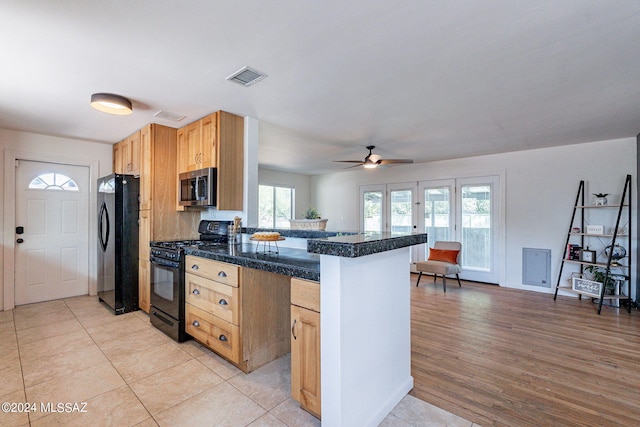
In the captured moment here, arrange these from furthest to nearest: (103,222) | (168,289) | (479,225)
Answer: (479,225)
(103,222)
(168,289)

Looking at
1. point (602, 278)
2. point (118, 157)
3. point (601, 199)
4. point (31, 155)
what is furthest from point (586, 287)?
point (31, 155)

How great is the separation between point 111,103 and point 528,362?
14.1 feet

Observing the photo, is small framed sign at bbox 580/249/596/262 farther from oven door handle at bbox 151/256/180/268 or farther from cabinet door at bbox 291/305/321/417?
oven door handle at bbox 151/256/180/268

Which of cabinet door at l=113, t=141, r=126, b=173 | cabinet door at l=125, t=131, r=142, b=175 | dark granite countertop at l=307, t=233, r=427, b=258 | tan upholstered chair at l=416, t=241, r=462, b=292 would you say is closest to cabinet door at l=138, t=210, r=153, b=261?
cabinet door at l=125, t=131, r=142, b=175

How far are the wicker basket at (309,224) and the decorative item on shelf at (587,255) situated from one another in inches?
163

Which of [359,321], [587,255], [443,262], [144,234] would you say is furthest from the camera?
[443,262]

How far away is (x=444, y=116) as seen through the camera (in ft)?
10.9

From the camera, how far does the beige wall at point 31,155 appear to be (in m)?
3.80

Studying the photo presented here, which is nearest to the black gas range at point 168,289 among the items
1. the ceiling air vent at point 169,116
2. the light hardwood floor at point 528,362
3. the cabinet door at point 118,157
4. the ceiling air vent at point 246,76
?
the ceiling air vent at point 169,116

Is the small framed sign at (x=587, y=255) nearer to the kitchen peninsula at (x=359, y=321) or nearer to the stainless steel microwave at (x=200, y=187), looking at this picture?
the kitchen peninsula at (x=359, y=321)

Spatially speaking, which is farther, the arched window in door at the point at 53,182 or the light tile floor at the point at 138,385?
the arched window in door at the point at 53,182

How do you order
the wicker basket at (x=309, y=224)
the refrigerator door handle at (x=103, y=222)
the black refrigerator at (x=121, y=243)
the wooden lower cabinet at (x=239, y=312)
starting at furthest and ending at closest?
the refrigerator door handle at (x=103, y=222)
the black refrigerator at (x=121, y=243)
the wicker basket at (x=309, y=224)
the wooden lower cabinet at (x=239, y=312)

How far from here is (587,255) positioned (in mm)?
4434

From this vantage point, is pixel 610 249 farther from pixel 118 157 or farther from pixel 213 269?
pixel 118 157
